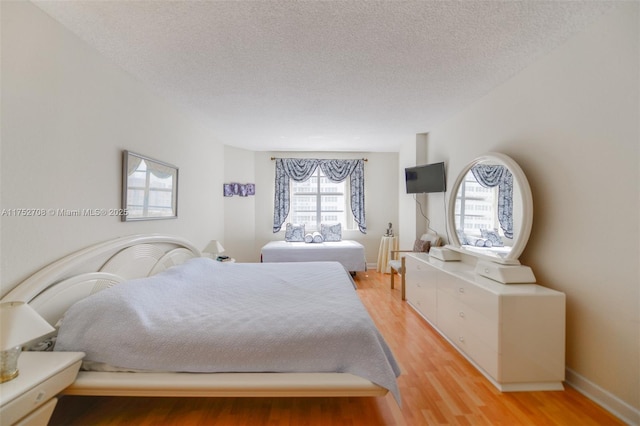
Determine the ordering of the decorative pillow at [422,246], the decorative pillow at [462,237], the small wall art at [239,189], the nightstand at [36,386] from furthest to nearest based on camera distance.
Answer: the small wall art at [239,189] → the decorative pillow at [422,246] → the decorative pillow at [462,237] → the nightstand at [36,386]

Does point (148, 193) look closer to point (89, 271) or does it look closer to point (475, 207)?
point (89, 271)

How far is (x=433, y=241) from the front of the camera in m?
3.64

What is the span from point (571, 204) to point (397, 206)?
3.75 metres

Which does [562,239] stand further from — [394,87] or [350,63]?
[350,63]

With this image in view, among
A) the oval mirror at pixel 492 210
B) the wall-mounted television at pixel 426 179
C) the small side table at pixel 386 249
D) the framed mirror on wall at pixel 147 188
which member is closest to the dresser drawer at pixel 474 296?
the oval mirror at pixel 492 210

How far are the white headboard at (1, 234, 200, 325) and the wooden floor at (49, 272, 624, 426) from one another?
647 mm

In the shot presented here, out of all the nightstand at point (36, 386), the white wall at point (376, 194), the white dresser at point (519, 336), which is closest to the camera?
the nightstand at point (36, 386)

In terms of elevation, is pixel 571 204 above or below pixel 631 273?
above

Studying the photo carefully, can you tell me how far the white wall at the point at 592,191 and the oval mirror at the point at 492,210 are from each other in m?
0.15

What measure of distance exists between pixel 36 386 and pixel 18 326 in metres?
0.30

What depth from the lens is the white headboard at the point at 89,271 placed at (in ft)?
4.75

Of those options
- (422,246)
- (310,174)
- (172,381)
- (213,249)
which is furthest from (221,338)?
(310,174)

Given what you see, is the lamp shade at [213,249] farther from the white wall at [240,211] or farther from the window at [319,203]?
the window at [319,203]

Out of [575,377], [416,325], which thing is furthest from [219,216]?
[575,377]
